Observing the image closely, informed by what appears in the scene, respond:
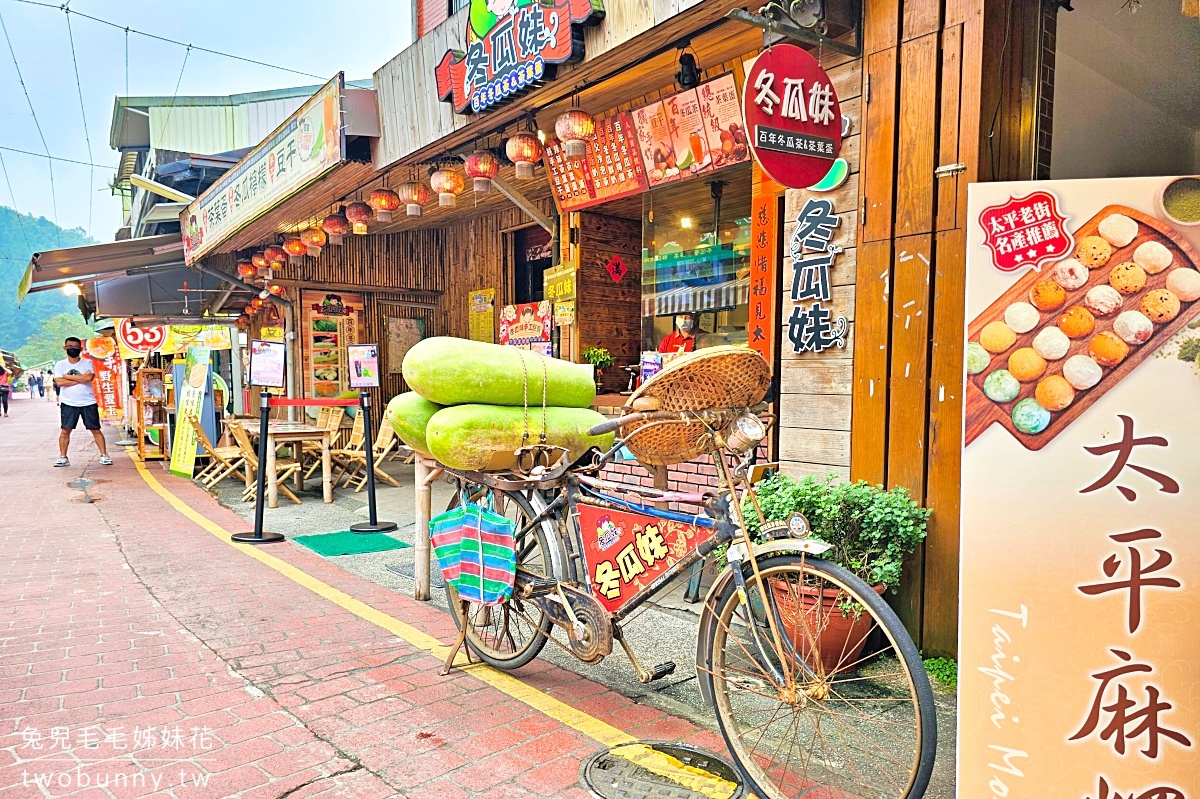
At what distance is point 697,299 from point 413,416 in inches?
165

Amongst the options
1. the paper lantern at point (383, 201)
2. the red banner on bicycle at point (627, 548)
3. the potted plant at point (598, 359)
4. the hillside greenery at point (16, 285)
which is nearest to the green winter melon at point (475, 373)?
the red banner on bicycle at point (627, 548)

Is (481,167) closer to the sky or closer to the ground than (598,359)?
closer to the sky

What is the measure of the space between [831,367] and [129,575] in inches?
207

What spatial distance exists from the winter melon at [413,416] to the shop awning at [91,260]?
9.89m

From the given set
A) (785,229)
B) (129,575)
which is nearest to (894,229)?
(785,229)

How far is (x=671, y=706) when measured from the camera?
3.26 m

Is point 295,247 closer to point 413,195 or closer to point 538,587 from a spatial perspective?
point 413,195

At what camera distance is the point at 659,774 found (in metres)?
2.67

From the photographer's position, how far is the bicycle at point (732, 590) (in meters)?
2.37

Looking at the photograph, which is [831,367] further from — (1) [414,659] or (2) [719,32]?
(1) [414,659]

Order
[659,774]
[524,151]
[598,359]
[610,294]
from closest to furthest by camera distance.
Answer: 1. [659,774]
2. [524,151]
3. [598,359]
4. [610,294]

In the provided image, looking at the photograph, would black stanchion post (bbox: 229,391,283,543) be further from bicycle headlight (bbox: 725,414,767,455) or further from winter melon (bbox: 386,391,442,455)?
bicycle headlight (bbox: 725,414,767,455)

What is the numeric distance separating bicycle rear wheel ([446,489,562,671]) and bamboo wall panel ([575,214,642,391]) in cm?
480

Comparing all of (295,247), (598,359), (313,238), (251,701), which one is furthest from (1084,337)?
(295,247)
